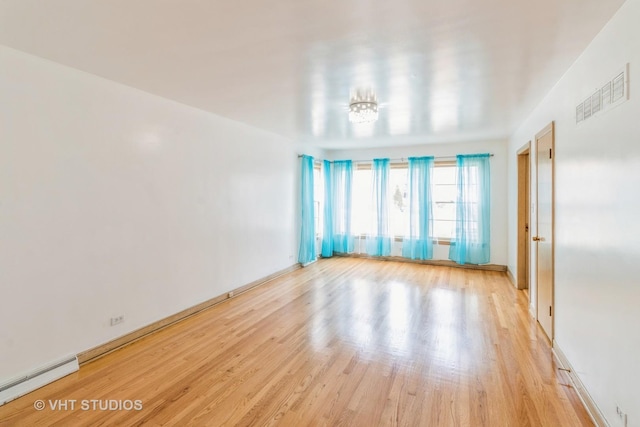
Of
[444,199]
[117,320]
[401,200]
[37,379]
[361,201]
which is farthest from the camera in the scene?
[361,201]

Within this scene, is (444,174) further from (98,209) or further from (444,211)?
(98,209)

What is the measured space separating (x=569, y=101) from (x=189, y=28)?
3.02 m

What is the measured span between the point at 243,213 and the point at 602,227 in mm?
4056

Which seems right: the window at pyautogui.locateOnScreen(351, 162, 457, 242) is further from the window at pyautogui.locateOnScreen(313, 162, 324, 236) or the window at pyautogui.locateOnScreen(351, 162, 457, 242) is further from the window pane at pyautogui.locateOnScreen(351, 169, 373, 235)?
the window at pyautogui.locateOnScreen(313, 162, 324, 236)

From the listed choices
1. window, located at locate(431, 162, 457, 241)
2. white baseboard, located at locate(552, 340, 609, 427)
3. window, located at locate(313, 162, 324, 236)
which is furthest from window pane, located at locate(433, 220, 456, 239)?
white baseboard, located at locate(552, 340, 609, 427)

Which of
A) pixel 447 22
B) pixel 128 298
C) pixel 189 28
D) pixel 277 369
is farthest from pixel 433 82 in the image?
pixel 128 298

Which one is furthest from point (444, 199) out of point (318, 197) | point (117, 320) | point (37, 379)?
point (37, 379)

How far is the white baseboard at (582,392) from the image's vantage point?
1983 mm

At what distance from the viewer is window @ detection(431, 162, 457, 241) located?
Answer: 6.56m

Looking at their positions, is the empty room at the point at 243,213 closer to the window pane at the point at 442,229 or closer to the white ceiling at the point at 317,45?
the white ceiling at the point at 317,45

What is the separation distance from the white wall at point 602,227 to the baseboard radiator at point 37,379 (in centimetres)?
380

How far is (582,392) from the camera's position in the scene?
7.45 ft

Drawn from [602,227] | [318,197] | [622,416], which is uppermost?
[318,197]

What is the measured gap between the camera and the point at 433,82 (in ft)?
9.72
